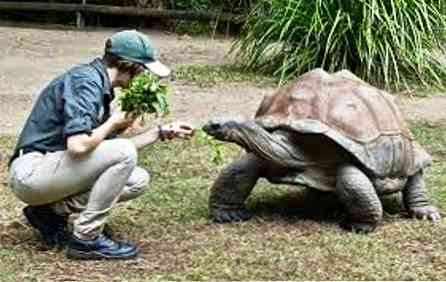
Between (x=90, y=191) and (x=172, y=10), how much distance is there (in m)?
11.3

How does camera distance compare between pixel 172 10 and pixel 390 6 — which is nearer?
pixel 390 6

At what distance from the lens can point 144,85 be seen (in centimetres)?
415

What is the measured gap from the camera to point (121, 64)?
430 cm

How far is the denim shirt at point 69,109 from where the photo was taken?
4.10 m

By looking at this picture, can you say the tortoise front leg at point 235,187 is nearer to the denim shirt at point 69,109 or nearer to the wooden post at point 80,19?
the denim shirt at point 69,109

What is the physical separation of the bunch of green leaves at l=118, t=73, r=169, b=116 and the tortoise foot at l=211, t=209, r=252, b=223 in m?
0.92

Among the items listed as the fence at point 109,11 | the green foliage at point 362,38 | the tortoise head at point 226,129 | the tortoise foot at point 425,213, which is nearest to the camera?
the tortoise head at point 226,129

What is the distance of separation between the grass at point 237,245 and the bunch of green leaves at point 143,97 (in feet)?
2.11

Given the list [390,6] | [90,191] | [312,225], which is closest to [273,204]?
[312,225]

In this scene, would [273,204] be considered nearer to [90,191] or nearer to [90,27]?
[90,191]

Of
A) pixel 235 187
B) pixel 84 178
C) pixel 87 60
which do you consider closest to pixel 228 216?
pixel 235 187

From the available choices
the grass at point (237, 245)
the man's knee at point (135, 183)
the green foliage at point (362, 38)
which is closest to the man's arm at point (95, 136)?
the man's knee at point (135, 183)

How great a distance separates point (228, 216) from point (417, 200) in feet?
3.05

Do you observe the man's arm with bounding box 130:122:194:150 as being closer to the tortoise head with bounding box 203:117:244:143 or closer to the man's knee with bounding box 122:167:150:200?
the man's knee with bounding box 122:167:150:200
